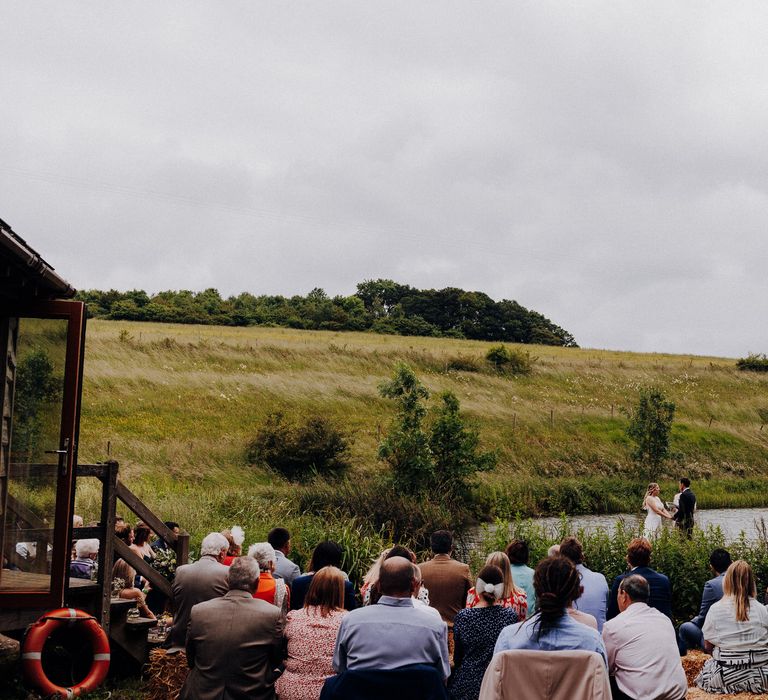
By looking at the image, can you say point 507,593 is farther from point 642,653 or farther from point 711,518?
point 711,518

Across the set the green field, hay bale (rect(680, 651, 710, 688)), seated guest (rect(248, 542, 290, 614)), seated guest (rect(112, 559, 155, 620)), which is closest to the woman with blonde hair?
seated guest (rect(248, 542, 290, 614))

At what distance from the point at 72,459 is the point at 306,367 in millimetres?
45617

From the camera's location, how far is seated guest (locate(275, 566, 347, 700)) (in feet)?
21.8

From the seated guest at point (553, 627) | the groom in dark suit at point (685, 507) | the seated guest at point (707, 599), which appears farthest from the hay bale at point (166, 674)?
the groom in dark suit at point (685, 507)

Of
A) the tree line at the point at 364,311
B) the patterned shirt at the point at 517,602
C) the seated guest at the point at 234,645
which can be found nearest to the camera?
the seated guest at the point at 234,645

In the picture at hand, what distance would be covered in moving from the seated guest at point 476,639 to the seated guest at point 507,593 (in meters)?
0.11

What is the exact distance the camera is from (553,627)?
4.84 metres

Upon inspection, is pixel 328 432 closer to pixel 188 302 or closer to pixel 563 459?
pixel 563 459

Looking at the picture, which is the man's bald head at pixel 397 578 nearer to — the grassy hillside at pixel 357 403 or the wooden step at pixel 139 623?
the wooden step at pixel 139 623

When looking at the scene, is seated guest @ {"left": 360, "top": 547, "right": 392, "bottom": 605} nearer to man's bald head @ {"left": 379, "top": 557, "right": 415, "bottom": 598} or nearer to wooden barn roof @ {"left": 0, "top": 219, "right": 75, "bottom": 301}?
man's bald head @ {"left": 379, "top": 557, "right": 415, "bottom": 598}

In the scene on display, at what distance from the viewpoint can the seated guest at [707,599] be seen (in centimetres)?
960

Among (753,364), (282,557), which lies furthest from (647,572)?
(753,364)

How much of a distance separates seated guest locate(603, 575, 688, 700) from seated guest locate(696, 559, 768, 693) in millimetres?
1973

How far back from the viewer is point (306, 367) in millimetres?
54062
